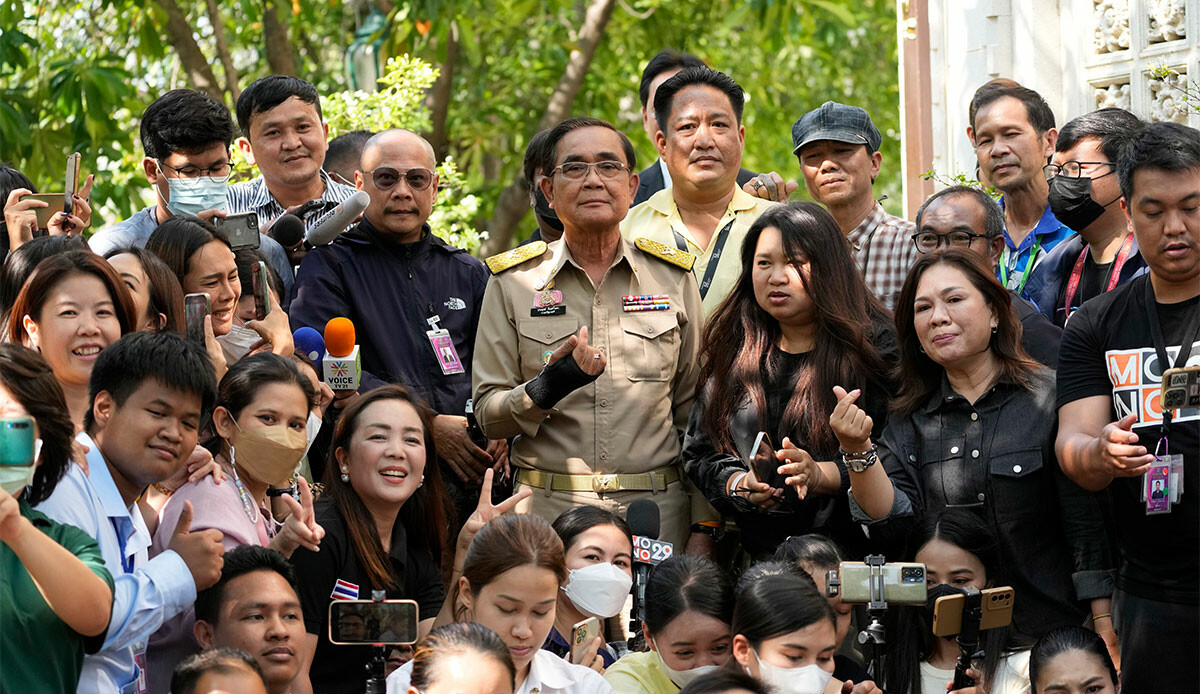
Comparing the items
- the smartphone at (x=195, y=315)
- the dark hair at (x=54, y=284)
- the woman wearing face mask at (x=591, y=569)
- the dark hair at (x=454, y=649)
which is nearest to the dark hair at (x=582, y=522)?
the woman wearing face mask at (x=591, y=569)

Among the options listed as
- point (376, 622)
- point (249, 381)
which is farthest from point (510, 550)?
point (249, 381)

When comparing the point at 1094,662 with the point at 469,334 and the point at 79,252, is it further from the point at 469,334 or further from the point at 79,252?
the point at 79,252

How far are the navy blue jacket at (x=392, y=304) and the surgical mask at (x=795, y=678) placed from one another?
189 centimetres

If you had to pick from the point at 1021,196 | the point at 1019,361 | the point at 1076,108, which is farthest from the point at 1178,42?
the point at 1019,361

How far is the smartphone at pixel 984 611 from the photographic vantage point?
14.5 ft

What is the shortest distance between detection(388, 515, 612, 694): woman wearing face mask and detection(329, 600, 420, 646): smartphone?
0.56 metres

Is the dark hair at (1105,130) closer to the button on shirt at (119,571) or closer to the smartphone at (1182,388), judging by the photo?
the smartphone at (1182,388)

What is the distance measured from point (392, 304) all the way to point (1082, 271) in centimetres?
260

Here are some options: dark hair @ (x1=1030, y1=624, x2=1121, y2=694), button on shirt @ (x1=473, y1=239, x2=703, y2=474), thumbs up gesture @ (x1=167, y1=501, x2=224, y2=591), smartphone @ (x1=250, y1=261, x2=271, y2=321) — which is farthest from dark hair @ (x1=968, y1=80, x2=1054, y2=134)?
thumbs up gesture @ (x1=167, y1=501, x2=224, y2=591)

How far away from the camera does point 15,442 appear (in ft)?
11.7

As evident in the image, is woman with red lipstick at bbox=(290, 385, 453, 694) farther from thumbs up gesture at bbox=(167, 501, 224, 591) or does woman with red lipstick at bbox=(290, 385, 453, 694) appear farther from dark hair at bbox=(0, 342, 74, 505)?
dark hair at bbox=(0, 342, 74, 505)

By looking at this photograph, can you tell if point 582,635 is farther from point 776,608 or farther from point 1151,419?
point 1151,419

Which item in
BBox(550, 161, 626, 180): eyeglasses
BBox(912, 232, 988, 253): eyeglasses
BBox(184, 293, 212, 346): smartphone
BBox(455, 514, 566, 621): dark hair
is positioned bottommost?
BBox(455, 514, 566, 621): dark hair

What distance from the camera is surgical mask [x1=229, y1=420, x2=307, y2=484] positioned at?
193 inches
